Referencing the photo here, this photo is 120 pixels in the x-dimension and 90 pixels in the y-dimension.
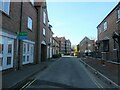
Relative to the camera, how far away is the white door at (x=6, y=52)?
1227 centimetres

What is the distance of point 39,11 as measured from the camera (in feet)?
82.2

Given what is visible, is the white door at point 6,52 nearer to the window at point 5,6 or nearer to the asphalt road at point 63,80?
the window at point 5,6

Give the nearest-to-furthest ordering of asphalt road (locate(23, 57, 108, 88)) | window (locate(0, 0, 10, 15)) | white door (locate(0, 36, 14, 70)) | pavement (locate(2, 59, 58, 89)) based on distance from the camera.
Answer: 1. pavement (locate(2, 59, 58, 89))
2. asphalt road (locate(23, 57, 108, 88))
3. window (locate(0, 0, 10, 15))
4. white door (locate(0, 36, 14, 70))

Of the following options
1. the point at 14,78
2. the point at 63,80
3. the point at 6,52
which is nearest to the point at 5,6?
the point at 6,52

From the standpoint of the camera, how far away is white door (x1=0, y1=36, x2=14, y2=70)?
1227cm

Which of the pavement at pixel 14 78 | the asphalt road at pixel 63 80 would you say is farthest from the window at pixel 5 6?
the asphalt road at pixel 63 80

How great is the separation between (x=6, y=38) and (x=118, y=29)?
11996 millimetres

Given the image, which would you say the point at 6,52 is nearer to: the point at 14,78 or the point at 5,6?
the point at 14,78

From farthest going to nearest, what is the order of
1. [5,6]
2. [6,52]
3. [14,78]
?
[6,52] < [5,6] < [14,78]

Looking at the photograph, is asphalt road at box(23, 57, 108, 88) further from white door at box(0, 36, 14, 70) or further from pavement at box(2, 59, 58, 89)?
white door at box(0, 36, 14, 70)

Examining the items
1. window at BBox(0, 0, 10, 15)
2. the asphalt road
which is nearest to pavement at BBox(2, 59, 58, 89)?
the asphalt road

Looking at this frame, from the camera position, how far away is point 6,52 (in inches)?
509

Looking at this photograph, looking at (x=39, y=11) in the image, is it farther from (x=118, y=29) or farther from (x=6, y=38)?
(x=6, y=38)

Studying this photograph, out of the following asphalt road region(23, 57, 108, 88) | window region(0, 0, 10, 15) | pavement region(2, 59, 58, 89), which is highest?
window region(0, 0, 10, 15)
